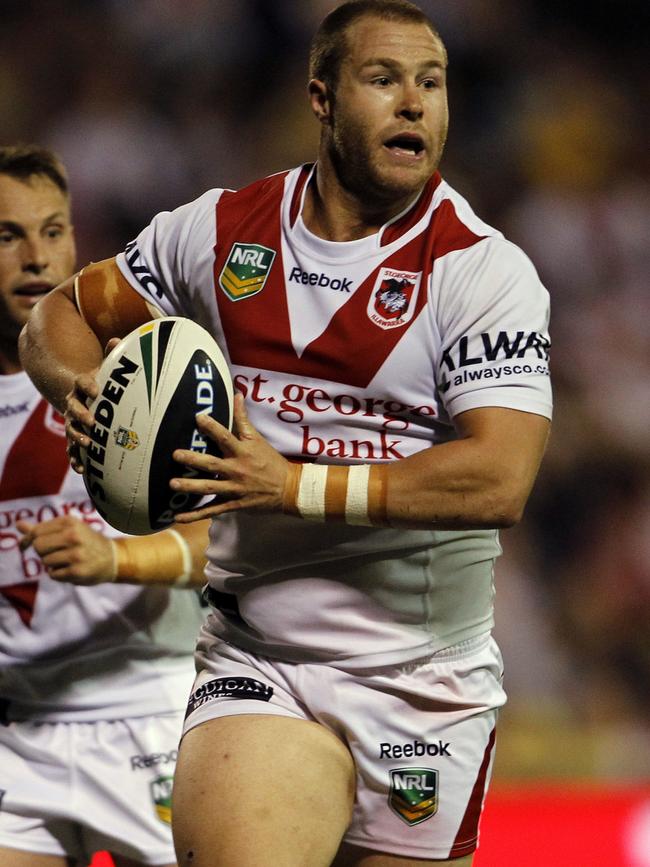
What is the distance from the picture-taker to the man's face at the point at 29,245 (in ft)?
11.8

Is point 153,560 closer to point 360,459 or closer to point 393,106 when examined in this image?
point 360,459

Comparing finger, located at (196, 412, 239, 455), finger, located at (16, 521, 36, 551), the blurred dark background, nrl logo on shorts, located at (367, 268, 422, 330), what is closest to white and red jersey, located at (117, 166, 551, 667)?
nrl logo on shorts, located at (367, 268, 422, 330)

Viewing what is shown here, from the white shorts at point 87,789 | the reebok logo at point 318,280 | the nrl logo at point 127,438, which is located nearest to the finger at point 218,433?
the nrl logo at point 127,438

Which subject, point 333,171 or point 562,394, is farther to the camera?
point 562,394

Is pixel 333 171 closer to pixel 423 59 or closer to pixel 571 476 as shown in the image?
pixel 423 59

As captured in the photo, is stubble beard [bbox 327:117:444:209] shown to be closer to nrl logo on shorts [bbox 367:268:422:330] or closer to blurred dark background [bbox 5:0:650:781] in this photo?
nrl logo on shorts [bbox 367:268:422:330]

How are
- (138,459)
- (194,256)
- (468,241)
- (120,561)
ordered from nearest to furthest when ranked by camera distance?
(138,459)
(468,241)
(194,256)
(120,561)

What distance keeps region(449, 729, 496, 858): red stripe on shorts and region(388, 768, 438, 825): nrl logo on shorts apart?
0.33ft

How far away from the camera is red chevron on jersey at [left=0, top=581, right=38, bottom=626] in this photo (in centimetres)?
333

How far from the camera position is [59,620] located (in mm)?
3352

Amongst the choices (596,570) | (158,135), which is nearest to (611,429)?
(596,570)

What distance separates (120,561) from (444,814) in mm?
983

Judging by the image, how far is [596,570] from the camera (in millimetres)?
6777

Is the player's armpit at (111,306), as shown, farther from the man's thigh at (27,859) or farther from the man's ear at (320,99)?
the man's thigh at (27,859)
